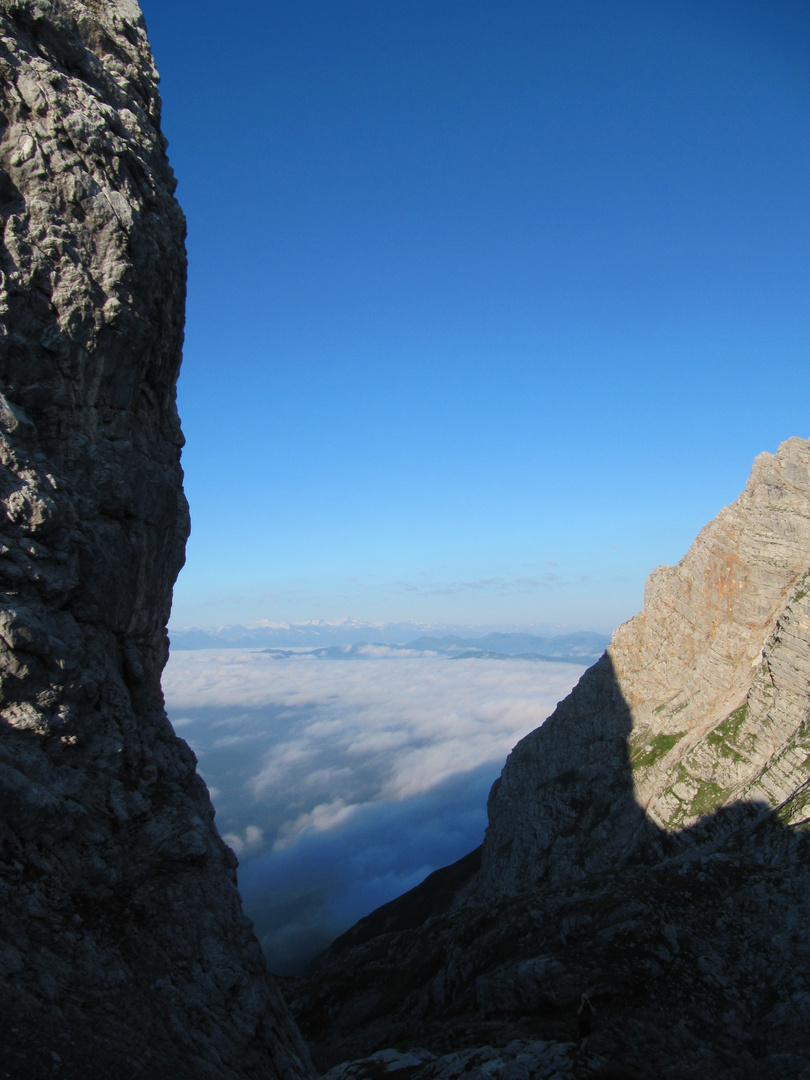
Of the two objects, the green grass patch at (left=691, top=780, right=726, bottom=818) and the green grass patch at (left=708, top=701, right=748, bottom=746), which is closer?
the green grass patch at (left=691, top=780, right=726, bottom=818)

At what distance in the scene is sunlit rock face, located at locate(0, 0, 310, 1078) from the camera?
18375mm

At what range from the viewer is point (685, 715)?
3044 inches

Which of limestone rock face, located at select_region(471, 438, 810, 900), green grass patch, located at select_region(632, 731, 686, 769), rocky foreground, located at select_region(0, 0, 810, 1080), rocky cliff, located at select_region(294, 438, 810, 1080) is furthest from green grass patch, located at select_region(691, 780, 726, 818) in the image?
rocky foreground, located at select_region(0, 0, 810, 1080)

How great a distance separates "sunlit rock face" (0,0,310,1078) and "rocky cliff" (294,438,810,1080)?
1494 centimetres

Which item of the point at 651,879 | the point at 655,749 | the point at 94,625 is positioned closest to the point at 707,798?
the point at 655,749

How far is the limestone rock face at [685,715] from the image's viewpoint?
192 ft

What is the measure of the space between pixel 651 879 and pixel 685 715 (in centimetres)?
4087

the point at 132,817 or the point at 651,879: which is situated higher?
the point at 132,817

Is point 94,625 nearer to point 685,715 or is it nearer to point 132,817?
point 132,817

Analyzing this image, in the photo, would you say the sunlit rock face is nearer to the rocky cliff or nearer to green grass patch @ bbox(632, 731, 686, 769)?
the rocky cliff

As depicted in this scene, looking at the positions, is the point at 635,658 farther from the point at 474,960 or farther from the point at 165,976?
the point at 165,976

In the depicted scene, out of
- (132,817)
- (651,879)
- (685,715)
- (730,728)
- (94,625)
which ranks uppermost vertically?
(94,625)

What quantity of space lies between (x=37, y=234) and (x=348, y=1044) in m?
59.9

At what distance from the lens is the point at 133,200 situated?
2562cm
